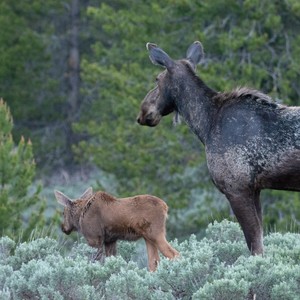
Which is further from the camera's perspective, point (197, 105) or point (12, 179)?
point (12, 179)

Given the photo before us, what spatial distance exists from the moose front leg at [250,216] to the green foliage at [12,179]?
653 cm

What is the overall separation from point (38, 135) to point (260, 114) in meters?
23.4

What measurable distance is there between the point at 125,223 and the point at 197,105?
1394mm

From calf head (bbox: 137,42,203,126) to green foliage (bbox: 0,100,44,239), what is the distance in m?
5.41

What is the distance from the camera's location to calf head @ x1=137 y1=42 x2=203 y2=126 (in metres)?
10.7

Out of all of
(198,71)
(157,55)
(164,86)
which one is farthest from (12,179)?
(198,71)

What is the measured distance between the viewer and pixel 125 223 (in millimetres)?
10859

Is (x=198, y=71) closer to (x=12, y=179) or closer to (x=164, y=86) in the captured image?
(x=12, y=179)

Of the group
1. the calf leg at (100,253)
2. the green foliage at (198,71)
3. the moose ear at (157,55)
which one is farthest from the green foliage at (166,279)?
the green foliage at (198,71)

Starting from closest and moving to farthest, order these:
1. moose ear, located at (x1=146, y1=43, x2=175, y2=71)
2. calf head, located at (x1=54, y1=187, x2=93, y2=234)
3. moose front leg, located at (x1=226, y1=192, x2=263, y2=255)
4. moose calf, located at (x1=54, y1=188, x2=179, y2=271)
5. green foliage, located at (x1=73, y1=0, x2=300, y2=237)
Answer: moose front leg, located at (x1=226, y1=192, x2=263, y2=255) → moose ear, located at (x1=146, y1=43, x2=175, y2=71) → moose calf, located at (x1=54, y1=188, x2=179, y2=271) → calf head, located at (x1=54, y1=187, x2=93, y2=234) → green foliage, located at (x1=73, y1=0, x2=300, y2=237)

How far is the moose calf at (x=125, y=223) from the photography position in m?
10.8

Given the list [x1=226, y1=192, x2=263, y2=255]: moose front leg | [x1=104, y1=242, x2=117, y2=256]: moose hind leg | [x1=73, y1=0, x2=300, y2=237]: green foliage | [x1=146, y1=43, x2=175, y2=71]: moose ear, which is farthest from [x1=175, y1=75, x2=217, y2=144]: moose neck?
[x1=73, y1=0, x2=300, y2=237]: green foliage

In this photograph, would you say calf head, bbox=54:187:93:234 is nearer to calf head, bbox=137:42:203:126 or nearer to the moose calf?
the moose calf

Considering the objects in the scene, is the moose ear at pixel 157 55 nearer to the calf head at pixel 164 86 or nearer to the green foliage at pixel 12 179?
the calf head at pixel 164 86
